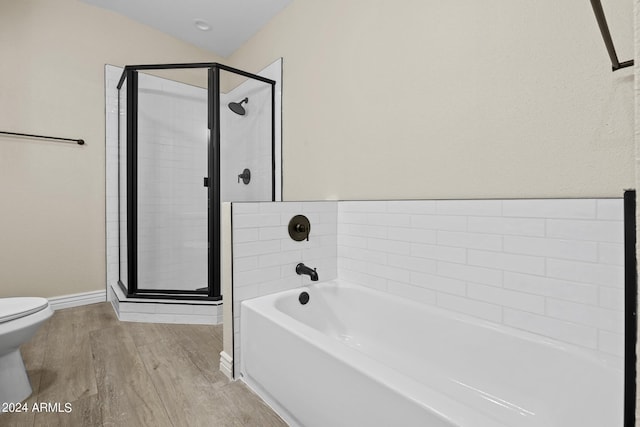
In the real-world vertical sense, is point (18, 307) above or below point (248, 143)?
below

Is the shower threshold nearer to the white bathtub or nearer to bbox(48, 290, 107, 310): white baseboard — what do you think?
bbox(48, 290, 107, 310): white baseboard

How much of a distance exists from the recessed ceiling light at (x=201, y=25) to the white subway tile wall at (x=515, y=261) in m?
2.45

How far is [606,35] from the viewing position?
0.88 metres

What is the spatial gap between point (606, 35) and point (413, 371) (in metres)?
1.49

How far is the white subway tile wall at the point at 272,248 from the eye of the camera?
67.1 inches

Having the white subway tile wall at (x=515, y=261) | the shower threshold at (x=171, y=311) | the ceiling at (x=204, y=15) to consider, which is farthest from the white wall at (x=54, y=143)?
the white subway tile wall at (x=515, y=261)

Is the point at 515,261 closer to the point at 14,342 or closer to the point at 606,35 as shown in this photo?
the point at 606,35

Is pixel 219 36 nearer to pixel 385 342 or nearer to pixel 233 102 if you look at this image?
pixel 233 102

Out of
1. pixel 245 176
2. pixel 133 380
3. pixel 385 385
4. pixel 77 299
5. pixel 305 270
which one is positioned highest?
pixel 245 176

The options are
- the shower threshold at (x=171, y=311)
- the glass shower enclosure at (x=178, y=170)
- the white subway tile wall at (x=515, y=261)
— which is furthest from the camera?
the glass shower enclosure at (x=178, y=170)

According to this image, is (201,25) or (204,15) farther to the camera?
(201,25)

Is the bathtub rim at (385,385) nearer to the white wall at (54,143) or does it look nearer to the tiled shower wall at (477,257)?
the tiled shower wall at (477,257)

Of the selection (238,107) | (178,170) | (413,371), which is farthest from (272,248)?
(238,107)

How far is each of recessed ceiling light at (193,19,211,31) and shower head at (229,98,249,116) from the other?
0.90 m
